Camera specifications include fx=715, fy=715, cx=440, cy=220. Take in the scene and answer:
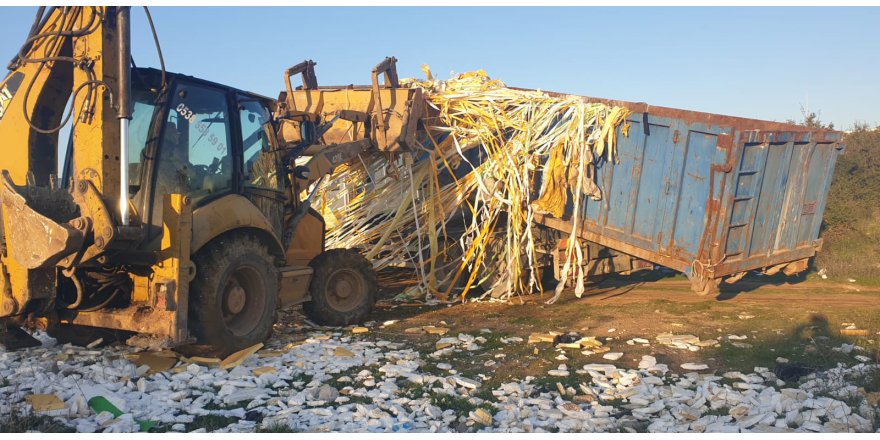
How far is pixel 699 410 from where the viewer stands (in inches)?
197

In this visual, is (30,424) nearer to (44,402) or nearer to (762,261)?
(44,402)

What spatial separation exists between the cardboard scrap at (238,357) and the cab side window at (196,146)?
1.40 metres

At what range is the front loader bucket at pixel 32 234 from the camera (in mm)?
5133

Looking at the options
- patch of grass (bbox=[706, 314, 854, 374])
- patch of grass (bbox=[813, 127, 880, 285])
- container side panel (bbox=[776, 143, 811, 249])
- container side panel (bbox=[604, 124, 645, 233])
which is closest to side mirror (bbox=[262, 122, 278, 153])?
container side panel (bbox=[604, 124, 645, 233])

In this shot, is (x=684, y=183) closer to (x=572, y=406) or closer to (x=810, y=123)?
(x=572, y=406)

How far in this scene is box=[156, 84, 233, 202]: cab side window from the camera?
6.04m

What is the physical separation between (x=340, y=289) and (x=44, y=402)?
3708 mm

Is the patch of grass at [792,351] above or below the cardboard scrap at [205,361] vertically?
above

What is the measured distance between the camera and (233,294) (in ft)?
21.4

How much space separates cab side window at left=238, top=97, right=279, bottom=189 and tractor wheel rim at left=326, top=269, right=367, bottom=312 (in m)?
1.35

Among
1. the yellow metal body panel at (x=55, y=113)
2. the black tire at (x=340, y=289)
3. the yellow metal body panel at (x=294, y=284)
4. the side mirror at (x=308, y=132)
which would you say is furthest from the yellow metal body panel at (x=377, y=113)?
the yellow metal body panel at (x=55, y=113)

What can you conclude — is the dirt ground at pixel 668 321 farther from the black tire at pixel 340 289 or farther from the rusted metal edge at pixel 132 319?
the rusted metal edge at pixel 132 319

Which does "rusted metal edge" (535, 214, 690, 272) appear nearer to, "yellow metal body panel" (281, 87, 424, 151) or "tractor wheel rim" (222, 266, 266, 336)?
"yellow metal body panel" (281, 87, 424, 151)

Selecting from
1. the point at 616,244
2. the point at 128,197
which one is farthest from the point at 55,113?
the point at 616,244
